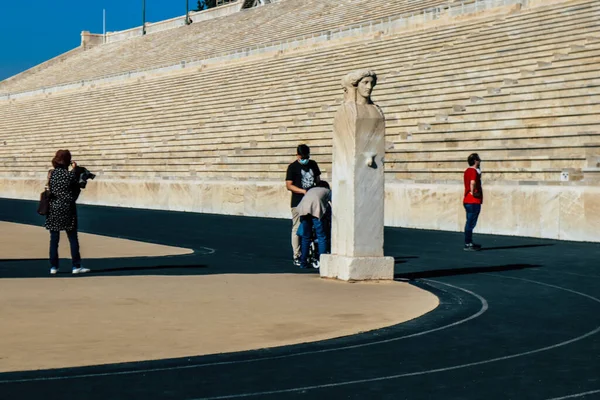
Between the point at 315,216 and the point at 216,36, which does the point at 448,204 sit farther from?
the point at 216,36

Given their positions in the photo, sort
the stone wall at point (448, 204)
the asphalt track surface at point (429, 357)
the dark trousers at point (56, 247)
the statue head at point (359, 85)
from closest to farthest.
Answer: the asphalt track surface at point (429, 357), the statue head at point (359, 85), the dark trousers at point (56, 247), the stone wall at point (448, 204)

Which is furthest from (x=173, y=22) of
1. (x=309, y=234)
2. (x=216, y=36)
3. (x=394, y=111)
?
(x=309, y=234)

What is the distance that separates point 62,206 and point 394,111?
14958 millimetres

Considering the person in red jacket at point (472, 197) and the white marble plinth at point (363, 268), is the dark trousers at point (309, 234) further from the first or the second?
the person in red jacket at point (472, 197)

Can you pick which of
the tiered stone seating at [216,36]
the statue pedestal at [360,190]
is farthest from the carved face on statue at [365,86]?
the tiered stone seating at [216,36]

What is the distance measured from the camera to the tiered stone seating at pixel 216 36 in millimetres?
39906

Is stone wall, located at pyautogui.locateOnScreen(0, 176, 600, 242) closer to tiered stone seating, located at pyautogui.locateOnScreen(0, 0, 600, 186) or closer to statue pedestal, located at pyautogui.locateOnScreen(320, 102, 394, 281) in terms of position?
tiered stone seating, located at pyautogui.locateOnScreen(0, 0, 600, 186)

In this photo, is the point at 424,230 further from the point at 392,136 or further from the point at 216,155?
the point at 216,155

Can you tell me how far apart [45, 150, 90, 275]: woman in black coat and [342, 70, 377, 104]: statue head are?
368 cm

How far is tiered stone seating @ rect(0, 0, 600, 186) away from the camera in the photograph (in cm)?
2172

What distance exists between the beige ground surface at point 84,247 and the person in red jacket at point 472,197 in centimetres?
465

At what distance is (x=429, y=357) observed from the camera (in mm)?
7086

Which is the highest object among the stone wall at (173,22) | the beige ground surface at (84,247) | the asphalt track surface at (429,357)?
the stone wall at (173,22)

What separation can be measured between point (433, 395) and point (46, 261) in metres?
9.68
